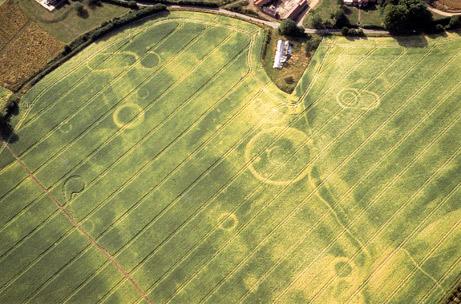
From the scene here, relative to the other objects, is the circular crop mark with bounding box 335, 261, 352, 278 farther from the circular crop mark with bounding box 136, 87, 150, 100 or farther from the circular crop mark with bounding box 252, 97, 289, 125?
the circular crop mark with bounding box 136, 87, 150, 100

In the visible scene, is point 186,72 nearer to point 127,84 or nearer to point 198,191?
point 127,84

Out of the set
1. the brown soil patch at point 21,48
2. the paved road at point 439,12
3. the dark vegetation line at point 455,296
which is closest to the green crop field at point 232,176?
the dark vegetation line at point 455,296

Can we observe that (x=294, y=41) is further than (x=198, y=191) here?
Yes

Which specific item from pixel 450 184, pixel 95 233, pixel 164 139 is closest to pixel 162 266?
pixel 95 233

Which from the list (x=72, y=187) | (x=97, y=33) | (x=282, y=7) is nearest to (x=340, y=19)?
(x=282, y=7)

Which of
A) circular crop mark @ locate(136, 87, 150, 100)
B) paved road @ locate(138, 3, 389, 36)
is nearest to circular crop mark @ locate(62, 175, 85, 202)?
circular crop mark @ locate(136, 87, 150, 100)

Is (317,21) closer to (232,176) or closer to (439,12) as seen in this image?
(439,12)

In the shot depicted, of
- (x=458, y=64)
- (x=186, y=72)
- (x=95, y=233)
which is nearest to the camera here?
(x=95, y=233)
